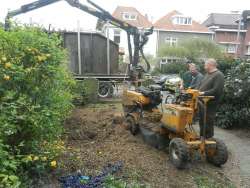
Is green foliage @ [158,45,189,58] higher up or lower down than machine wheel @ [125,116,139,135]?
higher up

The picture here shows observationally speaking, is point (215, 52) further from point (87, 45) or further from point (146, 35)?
point (87, 45)

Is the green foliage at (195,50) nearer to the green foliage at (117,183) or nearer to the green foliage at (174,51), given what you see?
the green foliage at (174,51)

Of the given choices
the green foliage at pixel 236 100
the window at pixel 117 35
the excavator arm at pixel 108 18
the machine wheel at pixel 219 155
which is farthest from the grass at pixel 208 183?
the window at pixel 117 35

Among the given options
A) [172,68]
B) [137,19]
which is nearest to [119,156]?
[172,68]

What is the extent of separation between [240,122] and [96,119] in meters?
4.05

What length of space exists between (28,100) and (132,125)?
4.38 m

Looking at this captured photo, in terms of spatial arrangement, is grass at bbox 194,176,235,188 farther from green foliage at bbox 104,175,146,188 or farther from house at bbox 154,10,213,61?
house at bbox 154,10,213,61

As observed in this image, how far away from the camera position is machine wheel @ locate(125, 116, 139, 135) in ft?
27.0

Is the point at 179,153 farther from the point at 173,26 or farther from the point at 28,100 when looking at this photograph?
the point at 173,26

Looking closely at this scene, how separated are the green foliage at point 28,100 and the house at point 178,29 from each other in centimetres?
4360

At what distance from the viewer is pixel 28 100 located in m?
4.18

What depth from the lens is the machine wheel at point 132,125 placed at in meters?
8.23

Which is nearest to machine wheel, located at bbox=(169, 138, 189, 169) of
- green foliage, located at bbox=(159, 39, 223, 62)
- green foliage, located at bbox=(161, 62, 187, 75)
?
green foliage, located at bbox=(161, 62, 187, 75)

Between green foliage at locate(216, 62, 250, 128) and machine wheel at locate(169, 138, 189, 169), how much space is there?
14.2ft
